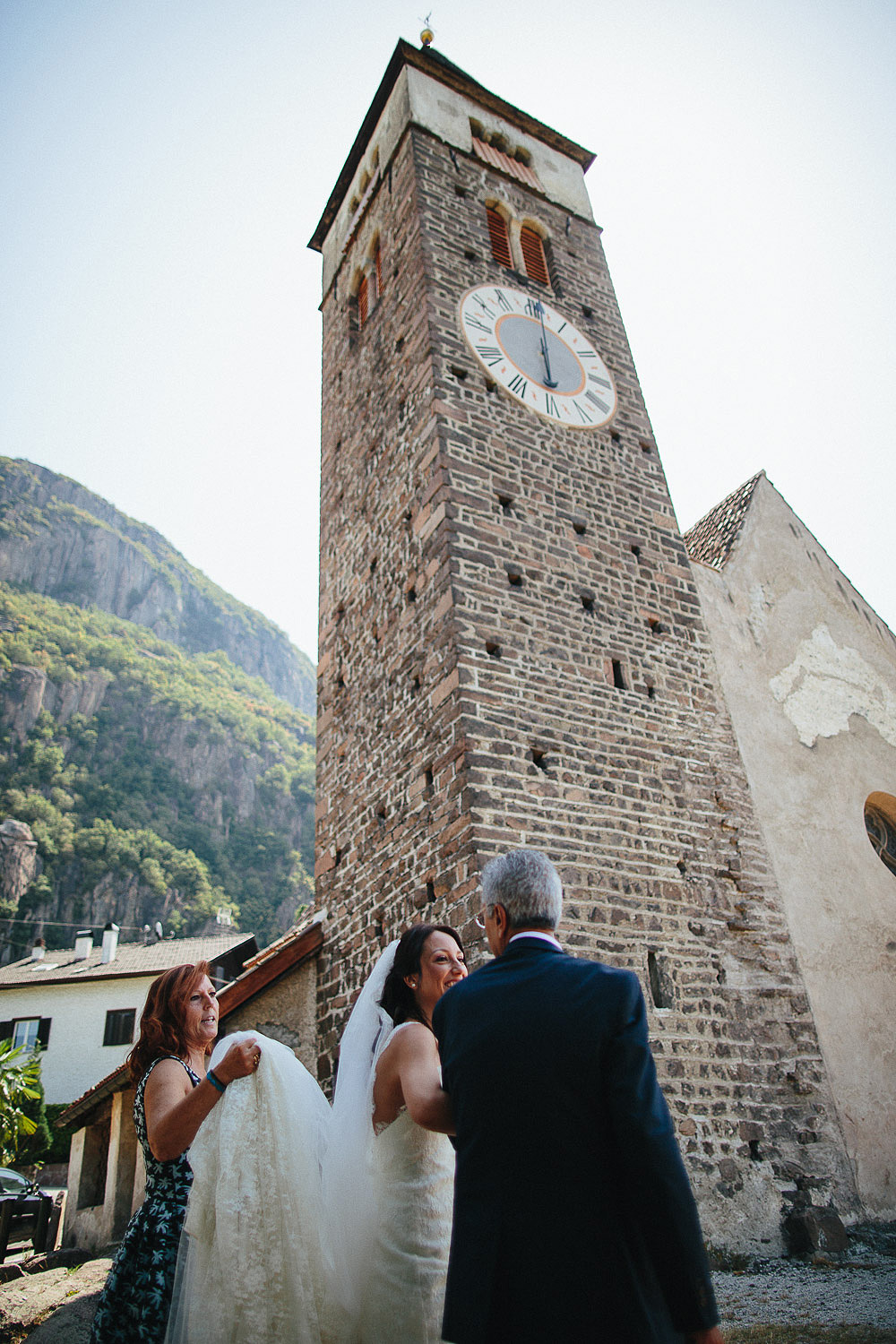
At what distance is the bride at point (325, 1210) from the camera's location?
2385 millimetres

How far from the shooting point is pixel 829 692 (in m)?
9.56

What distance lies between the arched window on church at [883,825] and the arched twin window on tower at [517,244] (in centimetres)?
735

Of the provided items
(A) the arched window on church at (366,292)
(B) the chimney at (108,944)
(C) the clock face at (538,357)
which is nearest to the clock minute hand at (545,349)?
(C) the clock face at (538,357)

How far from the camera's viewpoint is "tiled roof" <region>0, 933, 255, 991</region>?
25469 mm

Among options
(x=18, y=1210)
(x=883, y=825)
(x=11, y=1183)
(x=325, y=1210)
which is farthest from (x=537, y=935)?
(x=11, y=1183)

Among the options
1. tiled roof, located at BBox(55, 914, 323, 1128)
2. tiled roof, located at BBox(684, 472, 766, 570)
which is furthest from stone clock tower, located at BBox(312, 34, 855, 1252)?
tiled roof, located at BBox(684, 472, 766, 570)

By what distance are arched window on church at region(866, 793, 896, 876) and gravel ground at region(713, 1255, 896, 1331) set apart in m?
4.44

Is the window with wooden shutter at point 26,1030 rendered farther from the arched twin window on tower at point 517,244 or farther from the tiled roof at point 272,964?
the arched twin window on tower at point 517,244

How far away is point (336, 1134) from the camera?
8.87ft

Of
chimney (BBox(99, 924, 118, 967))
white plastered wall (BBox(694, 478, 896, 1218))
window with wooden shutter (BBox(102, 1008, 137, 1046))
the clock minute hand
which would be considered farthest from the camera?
chimney (BBox(99, 924, 118, 967))

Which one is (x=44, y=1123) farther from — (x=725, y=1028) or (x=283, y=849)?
(x=283, y=849)

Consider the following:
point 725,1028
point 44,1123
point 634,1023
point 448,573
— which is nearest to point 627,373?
point 448,573

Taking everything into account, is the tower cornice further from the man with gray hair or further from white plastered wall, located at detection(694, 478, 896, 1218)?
the man with gray hair

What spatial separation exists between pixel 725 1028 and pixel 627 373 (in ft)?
24.3
